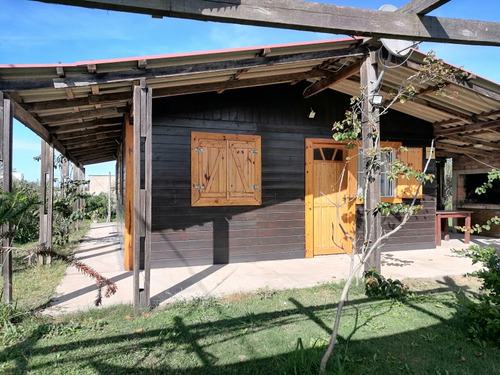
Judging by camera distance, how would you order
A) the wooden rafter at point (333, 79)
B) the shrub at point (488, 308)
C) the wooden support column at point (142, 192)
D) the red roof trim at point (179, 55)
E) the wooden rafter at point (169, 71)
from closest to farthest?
the shrub at point (488, 308)
the red roof trim at point (179, 55)
the wooden rafter at point (169, 71)
the wooden support column at point (142, 192)
the wooden rafter at point (333, 79)

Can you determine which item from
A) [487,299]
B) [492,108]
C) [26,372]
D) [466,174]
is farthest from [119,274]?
[466,174]

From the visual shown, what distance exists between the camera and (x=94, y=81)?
330 centimetres

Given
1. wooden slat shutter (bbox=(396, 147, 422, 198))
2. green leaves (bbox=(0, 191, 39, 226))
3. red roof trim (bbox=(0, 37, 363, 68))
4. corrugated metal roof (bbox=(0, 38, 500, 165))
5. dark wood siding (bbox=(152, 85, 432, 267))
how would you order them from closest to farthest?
green leaves (bbox=(0, 191, 39, 226)) → red roof trim (bbox=(0, 37, 363, 68)) → corrugated metal roof (bbox=(0, 38, 500, 165)) → dark wood siding (bbox=(152, 85, 432, 267)) → wooden slat shutter (bbox=(396, 147, 422, 198))

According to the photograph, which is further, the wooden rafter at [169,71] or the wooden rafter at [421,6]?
the wooden rafter at [169,71]

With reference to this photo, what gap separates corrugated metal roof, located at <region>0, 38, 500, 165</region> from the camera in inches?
128

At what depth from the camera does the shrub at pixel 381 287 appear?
385cm

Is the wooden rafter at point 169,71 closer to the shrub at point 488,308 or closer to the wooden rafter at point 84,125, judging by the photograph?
the wooden rafter at point 84,125

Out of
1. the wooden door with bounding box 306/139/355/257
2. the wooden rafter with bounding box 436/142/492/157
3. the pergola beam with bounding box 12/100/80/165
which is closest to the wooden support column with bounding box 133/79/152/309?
the pergola beam with bounding box 12/100/80/165

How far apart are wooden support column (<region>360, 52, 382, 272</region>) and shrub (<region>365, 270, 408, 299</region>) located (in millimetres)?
168


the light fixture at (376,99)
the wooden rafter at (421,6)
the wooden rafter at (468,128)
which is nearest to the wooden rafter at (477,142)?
the wooden rafter at (468,128)

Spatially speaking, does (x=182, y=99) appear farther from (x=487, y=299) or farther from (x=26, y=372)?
(x=487, y=299)

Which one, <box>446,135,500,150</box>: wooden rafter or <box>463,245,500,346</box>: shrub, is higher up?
<box>446,135,500,150</box>: wooden rafter

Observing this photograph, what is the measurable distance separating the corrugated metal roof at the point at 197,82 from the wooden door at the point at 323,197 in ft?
3.97

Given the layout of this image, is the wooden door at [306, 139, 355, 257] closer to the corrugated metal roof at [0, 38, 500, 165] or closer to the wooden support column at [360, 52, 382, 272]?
the corrugated metal roof at [0, 38, 500, 165]
